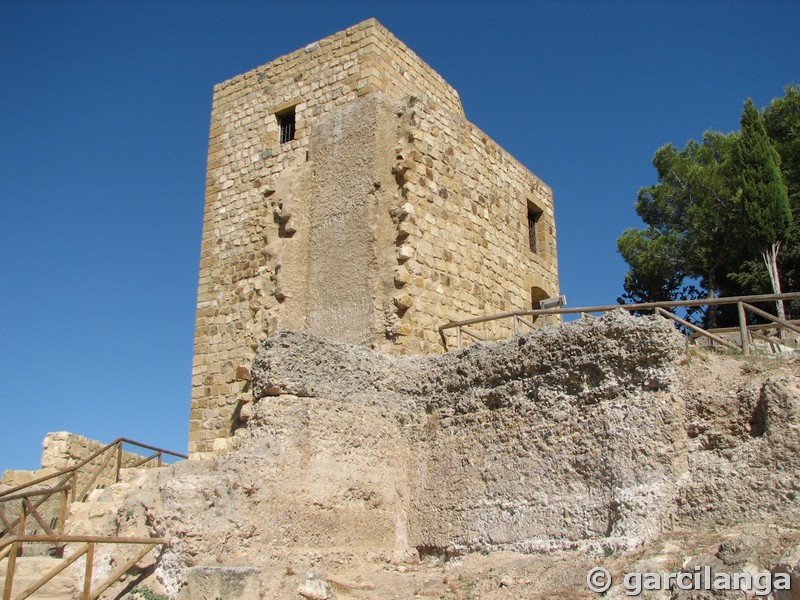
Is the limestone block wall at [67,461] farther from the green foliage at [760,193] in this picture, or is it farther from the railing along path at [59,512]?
the green foliage at [760,193]

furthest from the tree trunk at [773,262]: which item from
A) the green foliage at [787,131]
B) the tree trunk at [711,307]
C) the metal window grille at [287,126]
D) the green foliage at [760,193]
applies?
the metal window grille at [287,126]

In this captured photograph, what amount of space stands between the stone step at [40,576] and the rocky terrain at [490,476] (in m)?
0.87

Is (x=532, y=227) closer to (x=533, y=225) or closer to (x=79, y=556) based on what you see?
(x=533, y=225)

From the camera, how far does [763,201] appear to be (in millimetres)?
18859

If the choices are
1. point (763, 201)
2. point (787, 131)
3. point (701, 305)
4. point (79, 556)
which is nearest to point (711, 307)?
point (763, 201)

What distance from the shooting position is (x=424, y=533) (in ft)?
24.7

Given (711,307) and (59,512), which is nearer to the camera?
(59,512)

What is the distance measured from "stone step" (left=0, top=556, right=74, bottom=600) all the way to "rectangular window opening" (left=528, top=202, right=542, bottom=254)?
8.16 meters

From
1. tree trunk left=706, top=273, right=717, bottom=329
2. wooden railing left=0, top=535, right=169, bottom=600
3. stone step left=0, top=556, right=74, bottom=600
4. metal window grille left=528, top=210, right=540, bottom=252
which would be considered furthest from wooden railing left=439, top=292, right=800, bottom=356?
tree trunk left=706, top=273, right=717, bottom=329

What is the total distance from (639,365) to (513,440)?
4.27ft

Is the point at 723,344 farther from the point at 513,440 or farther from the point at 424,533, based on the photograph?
the point at 424,533

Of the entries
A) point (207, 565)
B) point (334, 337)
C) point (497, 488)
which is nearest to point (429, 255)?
point (334, 337)

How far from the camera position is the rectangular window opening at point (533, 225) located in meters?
13.1

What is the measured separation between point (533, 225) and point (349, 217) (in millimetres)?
4305
